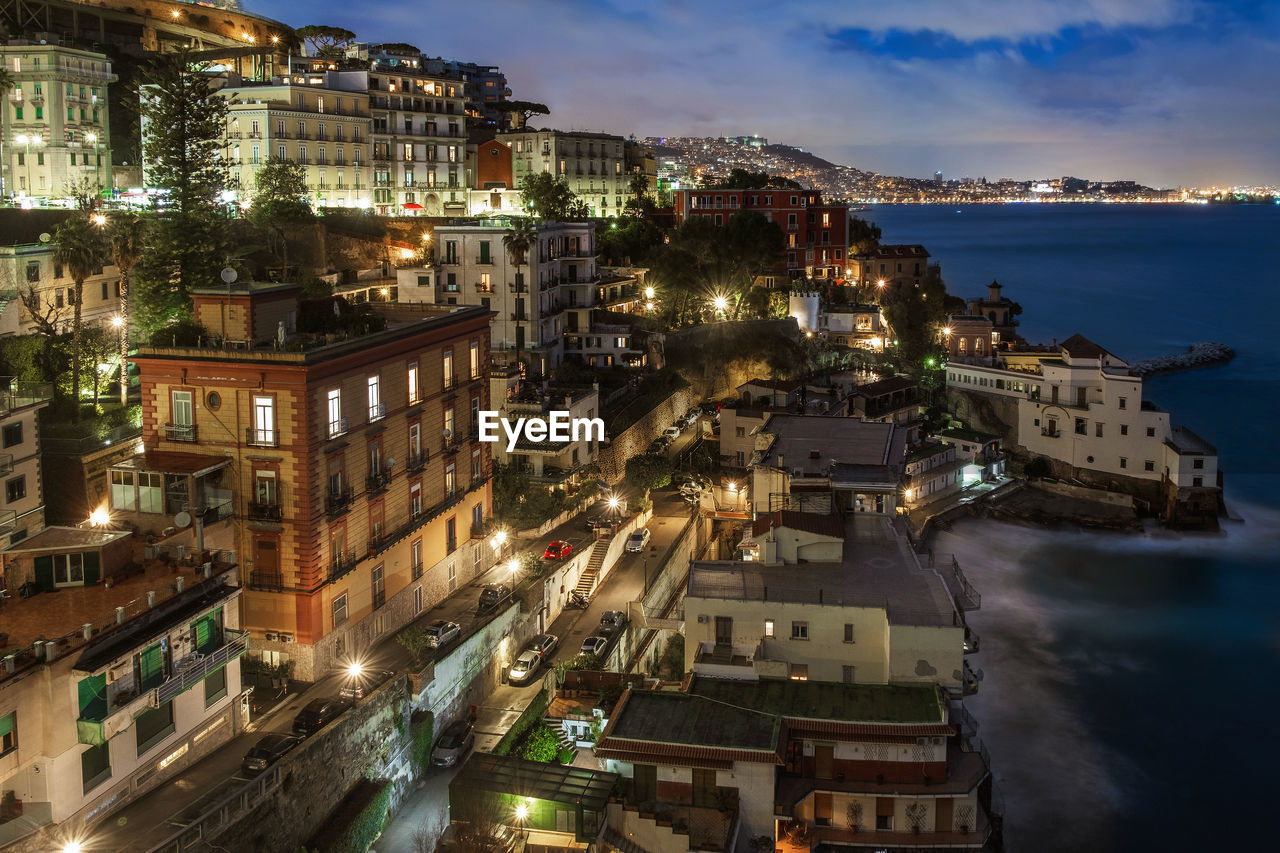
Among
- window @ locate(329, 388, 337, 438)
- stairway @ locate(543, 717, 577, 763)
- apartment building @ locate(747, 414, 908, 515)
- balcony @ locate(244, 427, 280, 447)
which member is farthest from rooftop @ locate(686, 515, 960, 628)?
balcony @ locate(244, 427, 280, 447)

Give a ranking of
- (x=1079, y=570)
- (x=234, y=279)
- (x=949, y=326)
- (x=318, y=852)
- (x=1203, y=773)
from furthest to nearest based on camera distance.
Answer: (x=949, y=326), (x=1079, y=570), (x=1203, y=773), (x=234, y=279), (x=318, y=852)

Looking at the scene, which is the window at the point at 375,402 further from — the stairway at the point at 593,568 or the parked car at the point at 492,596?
the stairway at the point at 593,568

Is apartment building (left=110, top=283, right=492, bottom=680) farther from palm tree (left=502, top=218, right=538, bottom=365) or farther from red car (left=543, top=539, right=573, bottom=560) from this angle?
palm tree (left=502, top=218, right=538, bottom=365)

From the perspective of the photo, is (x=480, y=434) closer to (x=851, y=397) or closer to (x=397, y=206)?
(x=851, y=397)

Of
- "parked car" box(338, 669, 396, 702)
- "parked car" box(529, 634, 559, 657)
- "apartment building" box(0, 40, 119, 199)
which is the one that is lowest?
"parked car" box(529, 634, 559, 657)

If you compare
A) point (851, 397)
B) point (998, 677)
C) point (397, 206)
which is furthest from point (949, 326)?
point (998, 677)

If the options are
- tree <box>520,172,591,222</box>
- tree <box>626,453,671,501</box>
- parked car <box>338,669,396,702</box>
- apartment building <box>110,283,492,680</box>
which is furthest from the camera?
tree <box>520,172,591,222</box>
